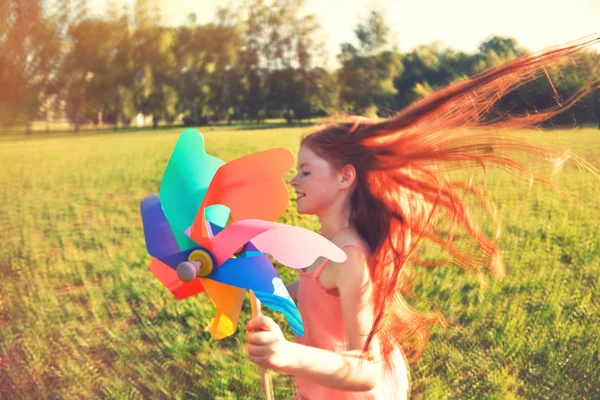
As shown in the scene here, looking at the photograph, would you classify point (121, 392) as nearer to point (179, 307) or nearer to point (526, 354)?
point (179, 307)

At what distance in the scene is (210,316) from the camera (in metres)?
2.68

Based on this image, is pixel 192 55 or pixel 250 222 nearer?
pixel 250 222

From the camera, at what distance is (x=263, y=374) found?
3.83ft

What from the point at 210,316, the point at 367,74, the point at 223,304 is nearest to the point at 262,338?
the point at 223,304

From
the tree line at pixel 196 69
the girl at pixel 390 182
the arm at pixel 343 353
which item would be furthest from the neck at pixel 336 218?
the tree line at pixel 196 69

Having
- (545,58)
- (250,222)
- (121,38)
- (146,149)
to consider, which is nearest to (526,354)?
(545,58)

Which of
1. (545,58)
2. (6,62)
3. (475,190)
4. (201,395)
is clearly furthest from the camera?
(6,62)

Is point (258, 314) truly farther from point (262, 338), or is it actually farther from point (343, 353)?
point (343, 353)

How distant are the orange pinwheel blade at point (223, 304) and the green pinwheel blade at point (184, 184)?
0.37 ft

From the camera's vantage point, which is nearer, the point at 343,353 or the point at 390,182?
the point at 343,353

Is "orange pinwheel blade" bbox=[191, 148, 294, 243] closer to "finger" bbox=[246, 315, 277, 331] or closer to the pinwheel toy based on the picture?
the pinwheel toy

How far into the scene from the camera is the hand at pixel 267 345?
3.50 ft

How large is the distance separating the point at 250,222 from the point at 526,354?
66.4 inches

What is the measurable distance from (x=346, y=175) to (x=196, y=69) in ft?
33.7
